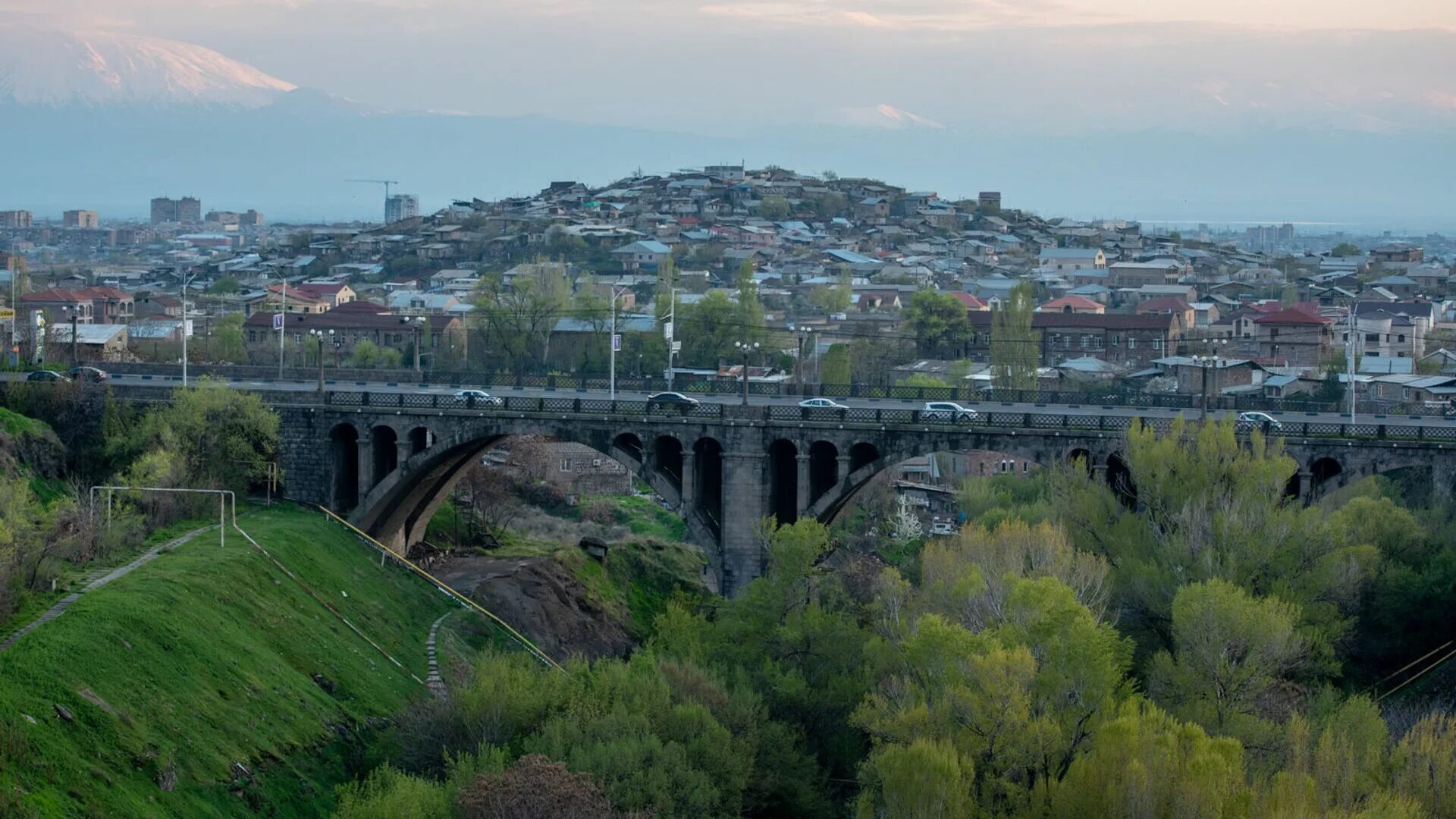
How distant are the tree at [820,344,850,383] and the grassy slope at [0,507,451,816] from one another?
1687 inches

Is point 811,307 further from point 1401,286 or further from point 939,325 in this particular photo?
point 1401,286

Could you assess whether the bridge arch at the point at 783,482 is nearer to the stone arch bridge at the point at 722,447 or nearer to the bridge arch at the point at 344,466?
the stone arch bridge at the point at 722,447

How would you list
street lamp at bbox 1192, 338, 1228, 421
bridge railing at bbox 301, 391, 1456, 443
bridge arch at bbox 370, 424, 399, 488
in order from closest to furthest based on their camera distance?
bridge railing at bbox 301, 391, 1456, 443 < street lamp at bbox 1192, 338, 1228, 421 < bridge arch at bbox 370, 424, 399, 488

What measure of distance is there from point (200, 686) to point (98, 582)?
5.27 m

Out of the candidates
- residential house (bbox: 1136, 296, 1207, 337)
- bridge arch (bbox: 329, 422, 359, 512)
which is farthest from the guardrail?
residential house (bbox: 1136, 296, 1207, 337)

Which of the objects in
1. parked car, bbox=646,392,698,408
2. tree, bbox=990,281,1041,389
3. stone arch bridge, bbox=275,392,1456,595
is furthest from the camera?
tree, bbox=990,281,1041,389

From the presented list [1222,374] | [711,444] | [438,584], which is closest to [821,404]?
[711,444]

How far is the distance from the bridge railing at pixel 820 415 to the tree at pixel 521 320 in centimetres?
3792

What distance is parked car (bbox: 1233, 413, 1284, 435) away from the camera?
5680 cm

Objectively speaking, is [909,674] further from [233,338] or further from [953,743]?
[233,338]

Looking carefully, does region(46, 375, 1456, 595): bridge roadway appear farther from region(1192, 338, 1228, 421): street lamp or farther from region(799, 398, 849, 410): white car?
region(1192, 338, 1228, 421): street lamp

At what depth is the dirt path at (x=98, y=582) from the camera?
124 ft

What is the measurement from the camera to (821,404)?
206ft

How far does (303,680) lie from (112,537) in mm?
6843
